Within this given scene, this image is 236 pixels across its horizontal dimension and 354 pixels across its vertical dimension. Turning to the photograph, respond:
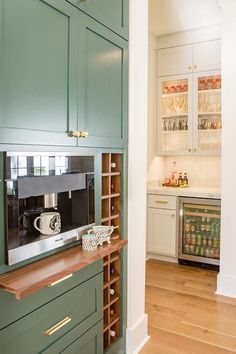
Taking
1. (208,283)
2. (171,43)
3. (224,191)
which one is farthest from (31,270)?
(171,43)

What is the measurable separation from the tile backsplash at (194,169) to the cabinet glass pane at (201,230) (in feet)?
1.91

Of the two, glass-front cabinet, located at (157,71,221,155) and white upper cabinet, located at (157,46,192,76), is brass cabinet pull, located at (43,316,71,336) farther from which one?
white upper cabinet, located at (157,46,192,76)

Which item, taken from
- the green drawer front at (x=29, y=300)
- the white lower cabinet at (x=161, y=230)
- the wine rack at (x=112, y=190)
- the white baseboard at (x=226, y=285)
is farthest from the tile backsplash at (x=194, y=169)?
the green drawer front at (x=29, y=300)

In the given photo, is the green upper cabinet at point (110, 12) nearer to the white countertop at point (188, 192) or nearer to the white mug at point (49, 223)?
the white mug at point (49, 223)

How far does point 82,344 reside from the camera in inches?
64.4

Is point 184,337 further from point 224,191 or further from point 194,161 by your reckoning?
point 194,161

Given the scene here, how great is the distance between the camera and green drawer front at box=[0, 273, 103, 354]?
1253 mm

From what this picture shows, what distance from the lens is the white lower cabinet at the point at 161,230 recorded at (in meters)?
3.99

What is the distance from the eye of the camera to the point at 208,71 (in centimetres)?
396

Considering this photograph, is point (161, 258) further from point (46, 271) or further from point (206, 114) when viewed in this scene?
point (46, 271)

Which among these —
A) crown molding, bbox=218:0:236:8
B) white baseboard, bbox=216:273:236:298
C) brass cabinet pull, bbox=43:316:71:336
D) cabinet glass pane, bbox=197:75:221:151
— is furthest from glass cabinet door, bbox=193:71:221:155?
brass cabinet pull, bbox=43:316:71:336

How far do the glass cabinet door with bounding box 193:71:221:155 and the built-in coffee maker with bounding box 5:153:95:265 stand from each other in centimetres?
266

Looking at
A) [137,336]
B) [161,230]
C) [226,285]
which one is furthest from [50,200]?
[161,230]

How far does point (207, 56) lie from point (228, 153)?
1.54 m
